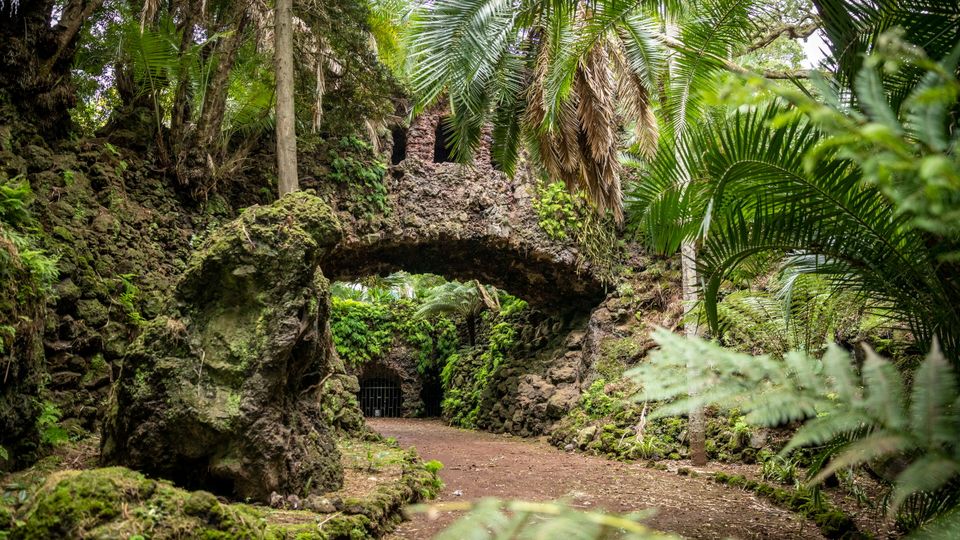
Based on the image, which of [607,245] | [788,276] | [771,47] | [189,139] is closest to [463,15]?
[788,276]

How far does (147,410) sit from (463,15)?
3801 millimetres

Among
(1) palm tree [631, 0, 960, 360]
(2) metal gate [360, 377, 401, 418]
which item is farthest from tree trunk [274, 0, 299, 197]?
(2) metal gate [360, 377, 401, 418]

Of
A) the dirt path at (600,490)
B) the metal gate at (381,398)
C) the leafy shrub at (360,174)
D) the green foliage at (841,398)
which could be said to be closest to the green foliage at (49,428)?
the dirt path at (600,490)

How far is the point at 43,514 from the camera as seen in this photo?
2.46 m

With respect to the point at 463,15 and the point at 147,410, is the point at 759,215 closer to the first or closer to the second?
the point at 463,15

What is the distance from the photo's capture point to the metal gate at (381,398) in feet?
55.3

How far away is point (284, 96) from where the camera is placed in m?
6.34

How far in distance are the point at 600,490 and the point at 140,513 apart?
4.26 metres

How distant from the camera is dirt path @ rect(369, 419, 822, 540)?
4.19 m

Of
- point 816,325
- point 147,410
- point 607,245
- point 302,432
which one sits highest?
point 607,245

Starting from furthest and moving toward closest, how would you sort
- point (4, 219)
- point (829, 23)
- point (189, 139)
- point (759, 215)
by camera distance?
point (189, 139)
point (4, 219)
point (829, 23)
point (759, 215)

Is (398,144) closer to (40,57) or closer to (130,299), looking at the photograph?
(40,57)

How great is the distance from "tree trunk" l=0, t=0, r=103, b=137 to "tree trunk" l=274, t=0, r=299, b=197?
1720 millimetres

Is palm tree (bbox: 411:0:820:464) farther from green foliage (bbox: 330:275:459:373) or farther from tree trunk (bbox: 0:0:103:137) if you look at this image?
green foliage (bbox: 330:275:459:373)
